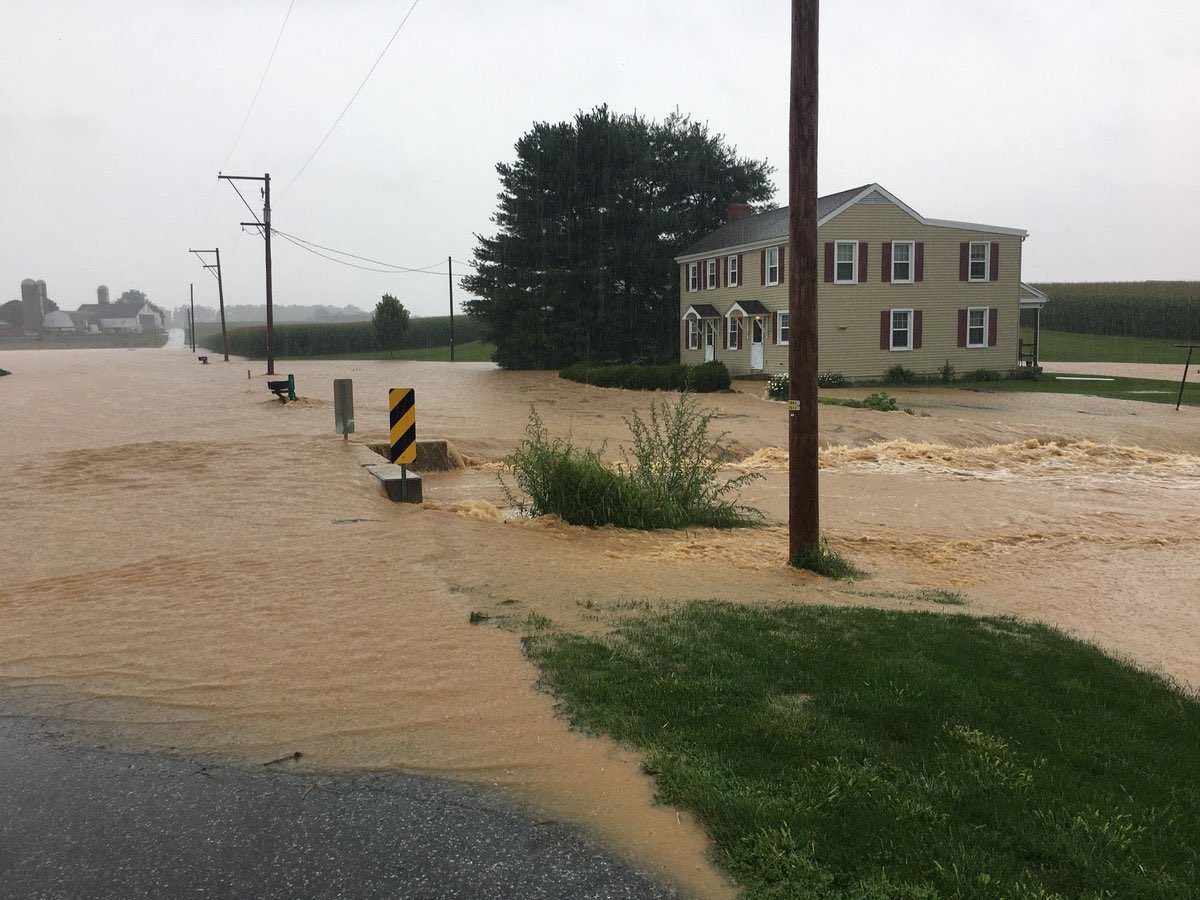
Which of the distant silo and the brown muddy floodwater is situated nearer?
the brown muddy floodwater

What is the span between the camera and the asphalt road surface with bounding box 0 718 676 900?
3.59 m

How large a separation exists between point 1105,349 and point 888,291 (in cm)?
3649

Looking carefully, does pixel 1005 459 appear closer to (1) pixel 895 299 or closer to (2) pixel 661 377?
(1) pixel 895 299

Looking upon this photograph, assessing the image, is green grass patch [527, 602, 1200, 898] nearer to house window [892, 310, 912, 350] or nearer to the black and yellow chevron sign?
the black and yellow chevron sign

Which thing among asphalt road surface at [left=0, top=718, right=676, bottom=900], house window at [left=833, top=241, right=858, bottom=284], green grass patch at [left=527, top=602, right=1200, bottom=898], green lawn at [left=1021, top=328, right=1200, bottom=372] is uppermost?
house window at [left=833, top=241, right=858, bottom=284]

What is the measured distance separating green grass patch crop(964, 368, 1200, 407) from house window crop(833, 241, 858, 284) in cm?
626

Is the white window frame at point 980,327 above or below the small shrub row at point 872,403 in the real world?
above

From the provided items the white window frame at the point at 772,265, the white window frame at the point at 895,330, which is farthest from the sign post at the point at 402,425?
the white window frame at the point at 895,330

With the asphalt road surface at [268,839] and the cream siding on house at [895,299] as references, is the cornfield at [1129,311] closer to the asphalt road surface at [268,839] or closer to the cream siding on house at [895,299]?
the cream siding on house at [895,299]

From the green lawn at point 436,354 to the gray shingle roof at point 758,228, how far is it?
30.7m

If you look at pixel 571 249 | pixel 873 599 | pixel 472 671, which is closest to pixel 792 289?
pixel 873 599

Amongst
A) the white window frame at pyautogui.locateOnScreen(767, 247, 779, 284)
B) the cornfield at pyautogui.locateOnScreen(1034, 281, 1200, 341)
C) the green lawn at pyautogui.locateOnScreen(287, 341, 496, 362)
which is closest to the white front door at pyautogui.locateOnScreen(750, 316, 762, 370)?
the white window frame at pyautogui.locateOnScreen(767, 247, 779, 284)

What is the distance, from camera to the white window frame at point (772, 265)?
3959 centimetres

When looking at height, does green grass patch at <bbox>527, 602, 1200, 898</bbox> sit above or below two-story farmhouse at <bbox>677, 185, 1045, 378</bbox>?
below
